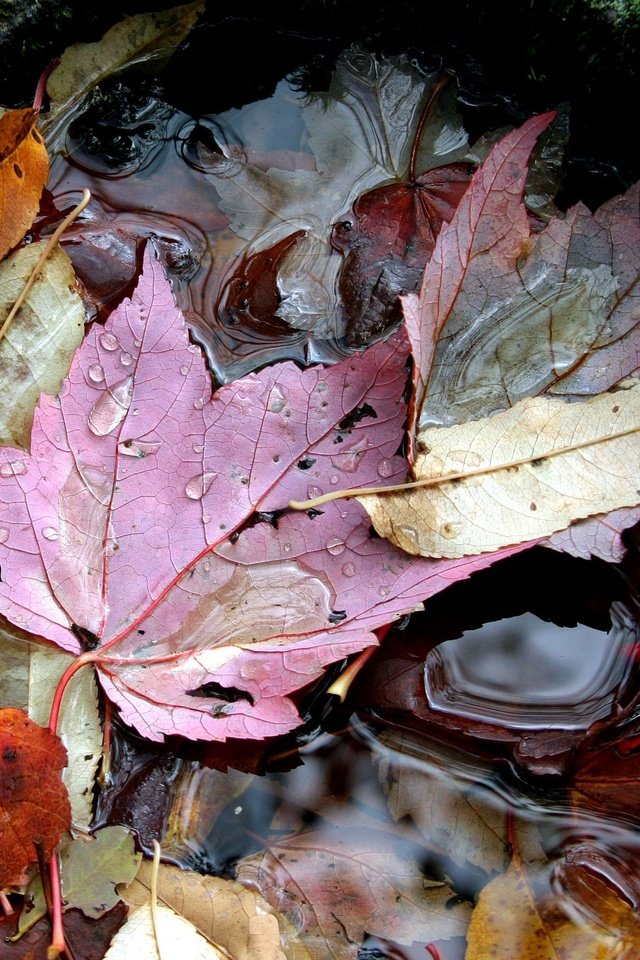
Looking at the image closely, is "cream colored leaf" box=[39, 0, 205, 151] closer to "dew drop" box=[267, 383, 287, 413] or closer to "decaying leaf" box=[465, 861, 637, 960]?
"dew drop" box=[267, 383, 287, 413]

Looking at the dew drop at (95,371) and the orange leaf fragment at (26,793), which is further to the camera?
the dew drop at (95,371)

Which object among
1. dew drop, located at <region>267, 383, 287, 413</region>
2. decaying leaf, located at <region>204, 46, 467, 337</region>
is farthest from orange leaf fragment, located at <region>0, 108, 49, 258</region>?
dew drop, located at <region>267, 383, 287, 413</region>

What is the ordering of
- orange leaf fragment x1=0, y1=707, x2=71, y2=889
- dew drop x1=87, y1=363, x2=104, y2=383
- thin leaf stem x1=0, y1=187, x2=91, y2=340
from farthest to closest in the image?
thin leaf stem x1=0, y1=187, x2=91, y2=340
dew drop x1=87, y1=363, x2=104, y2=383
orange leaf fragment x1=0, y1=707, x2=71, y2=889

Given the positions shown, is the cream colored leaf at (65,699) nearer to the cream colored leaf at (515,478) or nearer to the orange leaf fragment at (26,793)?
the orange leaf fragment at (26,793)

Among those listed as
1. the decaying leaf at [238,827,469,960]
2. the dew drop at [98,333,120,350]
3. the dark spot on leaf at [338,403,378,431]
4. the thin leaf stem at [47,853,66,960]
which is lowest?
the decaying leaf at [238,827,469,960]

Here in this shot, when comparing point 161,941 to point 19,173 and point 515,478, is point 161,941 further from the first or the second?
point 19,173

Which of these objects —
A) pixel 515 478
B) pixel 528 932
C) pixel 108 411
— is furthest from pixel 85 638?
pixel 528 932

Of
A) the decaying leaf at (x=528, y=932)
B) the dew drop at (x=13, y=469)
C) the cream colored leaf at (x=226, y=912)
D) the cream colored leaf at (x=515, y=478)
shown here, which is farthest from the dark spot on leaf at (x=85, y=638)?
the decaying leaf at (x=528, y=932)
